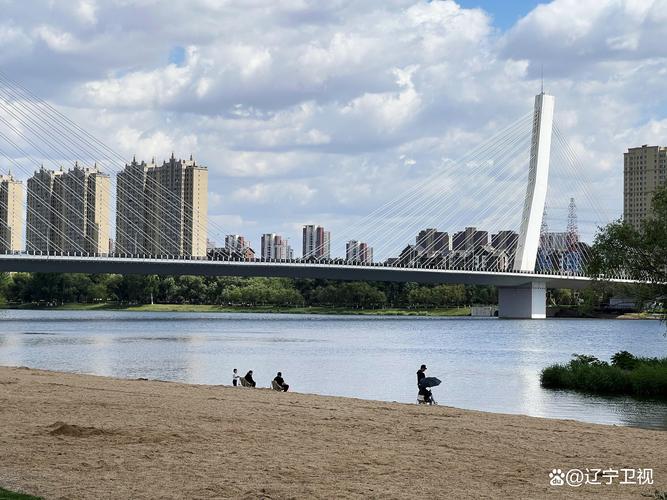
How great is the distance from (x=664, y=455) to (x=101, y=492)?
6.95m

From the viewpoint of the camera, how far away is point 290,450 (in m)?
12.4

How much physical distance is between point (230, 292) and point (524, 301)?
40.9 meters

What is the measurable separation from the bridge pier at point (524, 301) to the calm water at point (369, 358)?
2119 cm

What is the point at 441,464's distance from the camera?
11586 millimetres

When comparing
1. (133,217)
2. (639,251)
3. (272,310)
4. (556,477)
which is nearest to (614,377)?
(639,251)

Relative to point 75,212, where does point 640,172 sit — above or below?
above

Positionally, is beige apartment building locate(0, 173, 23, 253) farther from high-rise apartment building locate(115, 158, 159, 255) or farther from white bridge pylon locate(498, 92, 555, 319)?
white bridge pylon locate(498, 92, 555, 319)

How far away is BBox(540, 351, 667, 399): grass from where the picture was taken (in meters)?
26.2

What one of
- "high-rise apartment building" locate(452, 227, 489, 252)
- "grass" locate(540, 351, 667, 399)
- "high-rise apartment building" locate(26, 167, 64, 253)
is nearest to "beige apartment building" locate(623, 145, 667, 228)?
"high-rise apartment building" locate(452, 227, 489, 252)

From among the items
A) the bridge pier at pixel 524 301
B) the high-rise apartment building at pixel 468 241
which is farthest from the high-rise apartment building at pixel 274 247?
the bridge pier at pixel 524 301

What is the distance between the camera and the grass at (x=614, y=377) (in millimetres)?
26250

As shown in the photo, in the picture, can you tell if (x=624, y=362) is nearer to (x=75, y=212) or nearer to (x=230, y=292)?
(x=230, y=292)

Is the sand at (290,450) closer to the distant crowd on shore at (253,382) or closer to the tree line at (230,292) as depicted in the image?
the distant crowd on shore at (253,382)

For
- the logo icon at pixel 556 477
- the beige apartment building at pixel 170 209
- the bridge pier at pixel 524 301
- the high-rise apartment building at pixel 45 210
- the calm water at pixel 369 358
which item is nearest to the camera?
the logo icon at pixel 556 477
